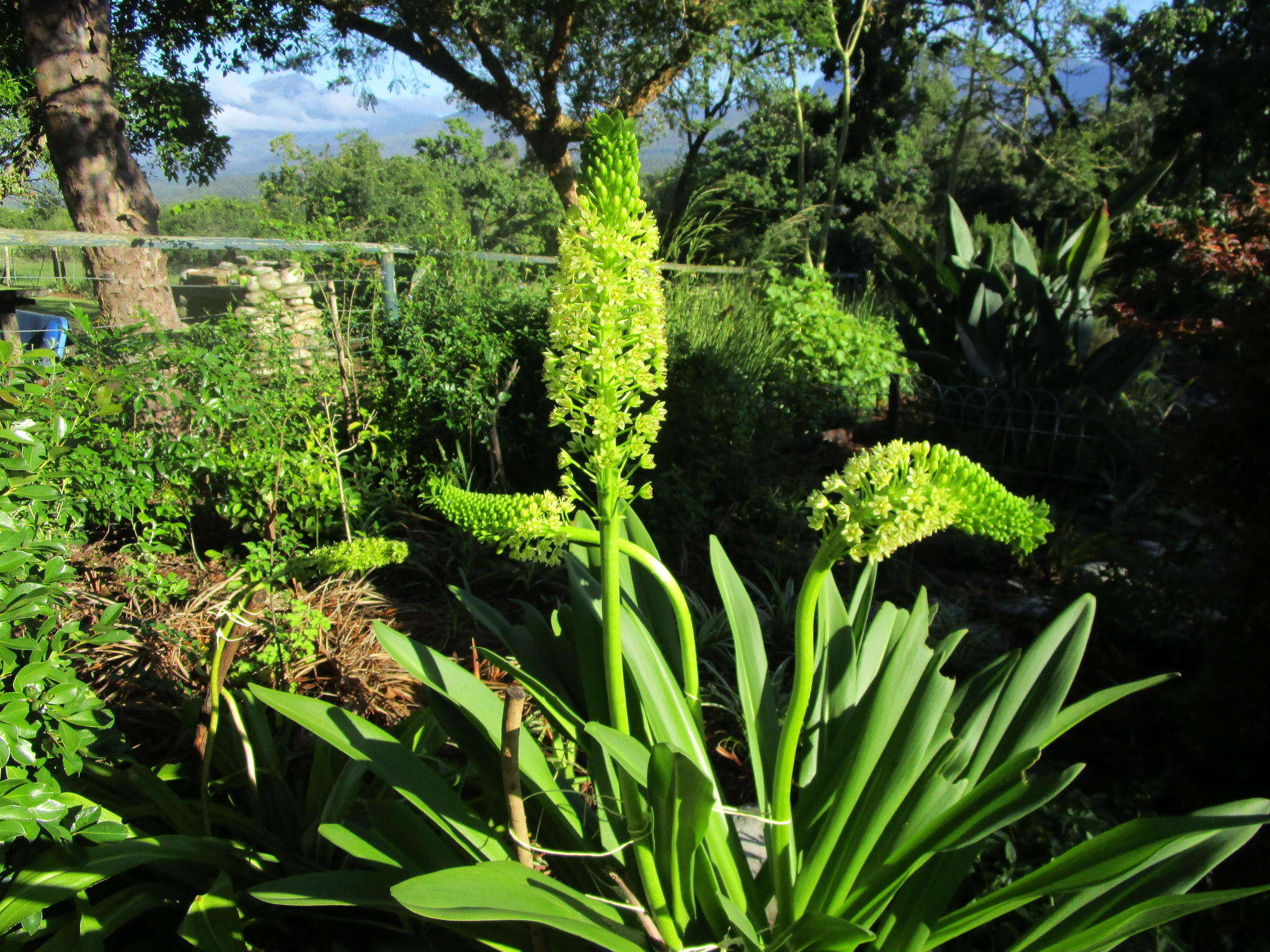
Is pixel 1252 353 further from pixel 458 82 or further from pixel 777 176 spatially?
pixel 777 176

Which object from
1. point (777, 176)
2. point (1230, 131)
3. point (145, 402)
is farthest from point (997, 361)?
point (777, 176)

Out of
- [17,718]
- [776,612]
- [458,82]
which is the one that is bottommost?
[776,612]

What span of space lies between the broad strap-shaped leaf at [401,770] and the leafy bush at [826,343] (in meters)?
4.15

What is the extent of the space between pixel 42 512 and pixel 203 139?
1324cm

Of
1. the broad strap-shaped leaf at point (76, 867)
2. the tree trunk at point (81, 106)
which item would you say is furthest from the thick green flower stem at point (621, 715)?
the tree trunk at point (81, 106)

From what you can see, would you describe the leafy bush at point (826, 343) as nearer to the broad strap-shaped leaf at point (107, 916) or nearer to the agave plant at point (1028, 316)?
the agave plant at point (1028, 316)

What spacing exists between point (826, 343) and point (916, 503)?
4.64m

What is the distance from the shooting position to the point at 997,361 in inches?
231

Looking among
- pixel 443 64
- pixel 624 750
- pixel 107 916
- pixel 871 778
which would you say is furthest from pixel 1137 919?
pixel 443 64

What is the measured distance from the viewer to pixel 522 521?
135 centimetres

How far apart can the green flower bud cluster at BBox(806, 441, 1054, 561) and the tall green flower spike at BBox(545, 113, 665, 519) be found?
1.06ft

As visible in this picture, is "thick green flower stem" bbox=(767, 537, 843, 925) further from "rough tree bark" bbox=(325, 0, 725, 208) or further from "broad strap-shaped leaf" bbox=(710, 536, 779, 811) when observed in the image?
"rough tree bark" bbox=(325, 0, 725, 208)

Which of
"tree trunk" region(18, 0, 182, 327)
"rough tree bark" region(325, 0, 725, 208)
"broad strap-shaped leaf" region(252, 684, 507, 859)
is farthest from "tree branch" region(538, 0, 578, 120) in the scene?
A: "broad strap-shaped leaf" region(252, 684, 507, 859)

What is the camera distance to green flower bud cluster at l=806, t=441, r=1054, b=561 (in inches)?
46.2
